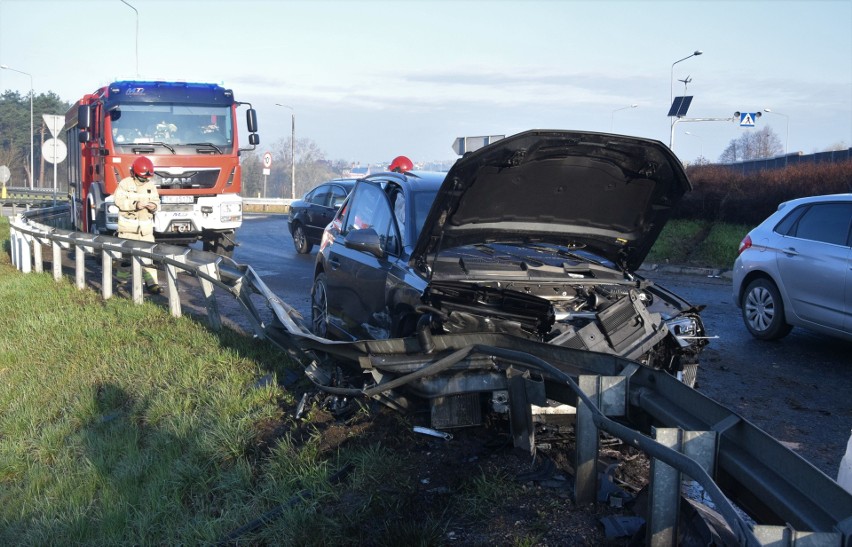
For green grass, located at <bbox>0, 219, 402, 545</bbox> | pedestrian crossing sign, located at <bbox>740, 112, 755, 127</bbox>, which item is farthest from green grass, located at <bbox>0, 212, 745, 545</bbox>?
pedestrian crossing sign, located at <bbox>740, 112, 755, 127</bbox>

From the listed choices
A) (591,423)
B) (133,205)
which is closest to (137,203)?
(133,205)

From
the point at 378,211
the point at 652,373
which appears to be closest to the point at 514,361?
the point at 652,373

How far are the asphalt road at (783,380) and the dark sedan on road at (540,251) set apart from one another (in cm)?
103

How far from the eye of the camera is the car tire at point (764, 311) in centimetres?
914

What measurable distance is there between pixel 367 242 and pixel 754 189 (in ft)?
46.7

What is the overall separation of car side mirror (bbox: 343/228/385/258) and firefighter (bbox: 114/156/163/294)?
21.5ft

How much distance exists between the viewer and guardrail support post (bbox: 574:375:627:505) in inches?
147

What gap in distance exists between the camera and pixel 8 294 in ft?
40.2

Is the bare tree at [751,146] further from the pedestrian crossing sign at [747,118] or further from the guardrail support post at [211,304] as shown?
the guardrail support post at [211,304]

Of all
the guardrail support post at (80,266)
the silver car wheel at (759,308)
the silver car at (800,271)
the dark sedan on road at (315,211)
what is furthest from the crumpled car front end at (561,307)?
the dark sedan on road at (315,211)

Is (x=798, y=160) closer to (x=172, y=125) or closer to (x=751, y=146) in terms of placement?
(x=172, y=125)

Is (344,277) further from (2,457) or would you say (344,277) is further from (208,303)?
(2,457)

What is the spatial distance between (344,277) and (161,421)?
1968mm

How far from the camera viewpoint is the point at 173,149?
1530 centimetres
